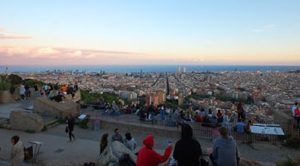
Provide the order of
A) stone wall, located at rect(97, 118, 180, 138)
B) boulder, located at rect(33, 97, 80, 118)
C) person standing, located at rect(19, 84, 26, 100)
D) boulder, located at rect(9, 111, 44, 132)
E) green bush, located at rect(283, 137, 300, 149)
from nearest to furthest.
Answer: green bush, located at rect(283, 137, 300, 149) < stone wall, located at rect(97, 118, 180, 138) < boulder, located at rect(9, 111, 44, 132) < boulder, located at rect(33, 97, 80, 118) < person standing, located at rect(19, 84, 26, 100)

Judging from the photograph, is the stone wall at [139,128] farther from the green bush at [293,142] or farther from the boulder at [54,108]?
the green bush at [293,142]

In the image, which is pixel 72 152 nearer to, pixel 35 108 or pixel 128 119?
pixel 128 119

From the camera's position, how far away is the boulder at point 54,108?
56.5 ft

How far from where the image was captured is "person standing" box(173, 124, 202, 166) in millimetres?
5656

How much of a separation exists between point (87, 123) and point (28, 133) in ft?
8.87

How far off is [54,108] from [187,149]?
41.9ft

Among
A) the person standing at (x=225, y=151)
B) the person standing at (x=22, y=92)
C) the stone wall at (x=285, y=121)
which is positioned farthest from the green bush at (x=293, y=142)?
the person standing at (x=22, y=92)

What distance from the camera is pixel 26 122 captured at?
14.9 meters

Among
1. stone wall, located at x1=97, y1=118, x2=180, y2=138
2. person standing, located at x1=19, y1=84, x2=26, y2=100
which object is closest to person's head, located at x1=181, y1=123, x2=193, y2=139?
stone wall, located at x1=97, y1=118, x2=180, y2=138

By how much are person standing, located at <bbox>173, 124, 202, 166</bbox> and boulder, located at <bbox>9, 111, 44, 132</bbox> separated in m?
10.4

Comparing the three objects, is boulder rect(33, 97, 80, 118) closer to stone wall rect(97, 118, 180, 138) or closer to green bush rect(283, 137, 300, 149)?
stone wall rect(97, 118, 180, 138)

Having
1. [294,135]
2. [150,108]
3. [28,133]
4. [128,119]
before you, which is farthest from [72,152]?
[294,135]

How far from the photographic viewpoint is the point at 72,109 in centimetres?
1764

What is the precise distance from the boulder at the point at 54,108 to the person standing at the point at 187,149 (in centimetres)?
1215
